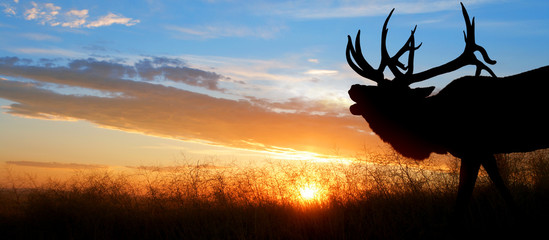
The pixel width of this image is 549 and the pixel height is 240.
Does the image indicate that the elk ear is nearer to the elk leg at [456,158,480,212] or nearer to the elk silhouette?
the elk silhouette

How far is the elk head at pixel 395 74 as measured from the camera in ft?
16.3

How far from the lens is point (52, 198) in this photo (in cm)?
513

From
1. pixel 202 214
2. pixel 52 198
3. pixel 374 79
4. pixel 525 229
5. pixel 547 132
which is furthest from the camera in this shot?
pixel 374 79

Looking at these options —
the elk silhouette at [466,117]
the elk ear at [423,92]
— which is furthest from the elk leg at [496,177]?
the elk ear at [423,92]

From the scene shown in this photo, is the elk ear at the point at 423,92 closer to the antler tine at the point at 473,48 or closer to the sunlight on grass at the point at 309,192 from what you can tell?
the antler tine at the point at 473,48

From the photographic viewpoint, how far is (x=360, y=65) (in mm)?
5707

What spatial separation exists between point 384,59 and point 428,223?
273cm

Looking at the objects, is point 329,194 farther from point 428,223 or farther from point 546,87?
point 546,87

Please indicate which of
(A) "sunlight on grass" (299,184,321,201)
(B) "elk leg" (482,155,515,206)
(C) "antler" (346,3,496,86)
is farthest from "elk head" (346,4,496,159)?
(A) "sunlight on grass" (299,184,321,201)

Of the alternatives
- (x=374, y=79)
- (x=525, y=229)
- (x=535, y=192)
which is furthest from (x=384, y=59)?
(x=525, y=229)

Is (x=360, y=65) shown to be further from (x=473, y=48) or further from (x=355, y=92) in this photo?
(x=473, y=48)

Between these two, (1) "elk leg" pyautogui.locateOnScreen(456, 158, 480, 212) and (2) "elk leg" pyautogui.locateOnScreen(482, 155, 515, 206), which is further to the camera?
(2) "elk leg" pyautogui.locateOnScreen(482, 155, 515, 206)

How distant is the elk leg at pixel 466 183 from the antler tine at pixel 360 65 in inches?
73.5

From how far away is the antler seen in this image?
5375 mm
